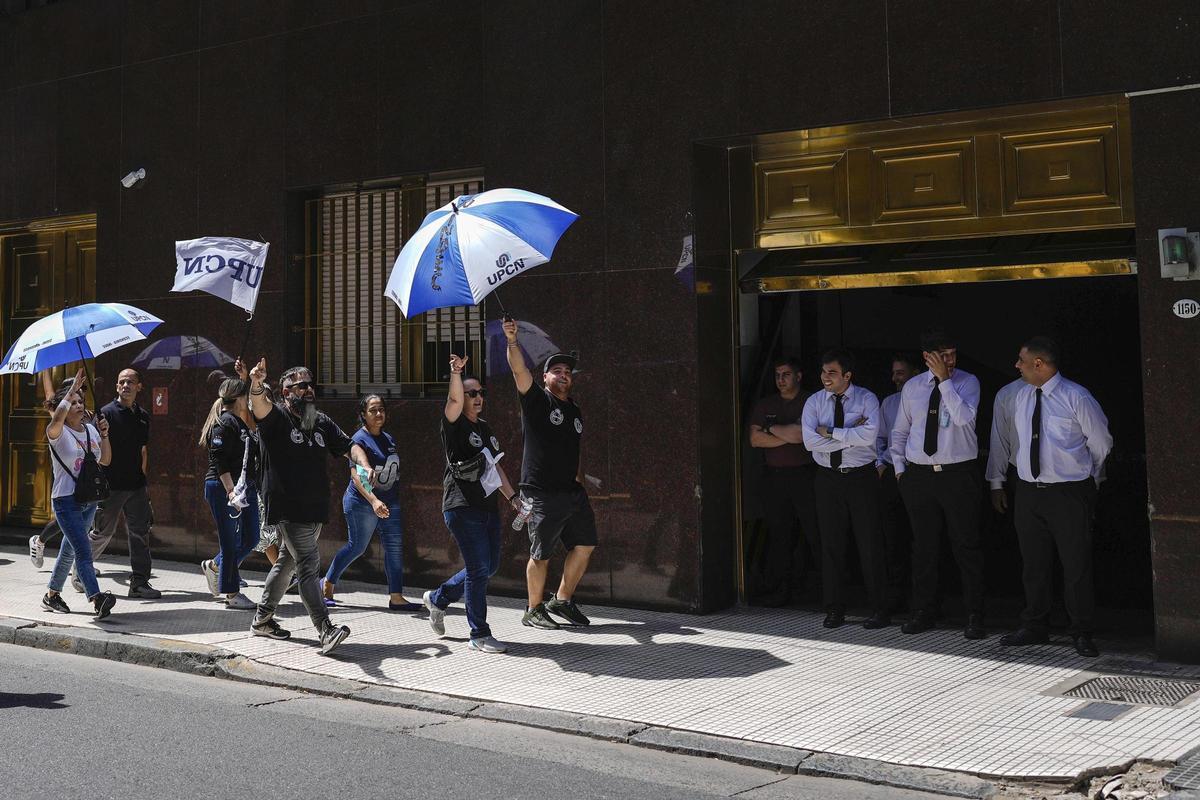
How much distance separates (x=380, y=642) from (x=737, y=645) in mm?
2553

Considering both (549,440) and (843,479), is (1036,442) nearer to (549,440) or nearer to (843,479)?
(843,479)

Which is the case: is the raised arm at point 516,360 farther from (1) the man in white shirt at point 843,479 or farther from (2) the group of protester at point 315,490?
(1) the man in white shirt at point 843,479

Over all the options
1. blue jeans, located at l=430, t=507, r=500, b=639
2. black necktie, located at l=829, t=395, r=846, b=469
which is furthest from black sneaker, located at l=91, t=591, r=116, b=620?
black necktie, located at l=829, t=395, r=846, b=469

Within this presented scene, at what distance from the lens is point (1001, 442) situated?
8672mm

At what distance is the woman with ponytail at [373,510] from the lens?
974 centimetres

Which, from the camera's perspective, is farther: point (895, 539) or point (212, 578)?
point (212, 578)

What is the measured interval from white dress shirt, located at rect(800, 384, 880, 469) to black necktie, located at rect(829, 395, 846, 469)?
0.03 ft

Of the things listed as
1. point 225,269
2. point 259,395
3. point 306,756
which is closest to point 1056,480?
point 306,756

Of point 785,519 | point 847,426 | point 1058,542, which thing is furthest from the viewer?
point 785,519

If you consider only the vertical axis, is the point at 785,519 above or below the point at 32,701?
above

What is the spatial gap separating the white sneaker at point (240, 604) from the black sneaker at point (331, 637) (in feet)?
6.51

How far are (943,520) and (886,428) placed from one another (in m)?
0.98

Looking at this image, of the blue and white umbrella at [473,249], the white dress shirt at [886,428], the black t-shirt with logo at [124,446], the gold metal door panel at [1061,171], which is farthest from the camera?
the black t-shirt with logo at [124,446]

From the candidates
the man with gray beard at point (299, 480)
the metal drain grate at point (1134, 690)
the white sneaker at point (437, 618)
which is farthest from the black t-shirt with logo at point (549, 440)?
the metal drain grate at point (1134, 690)
